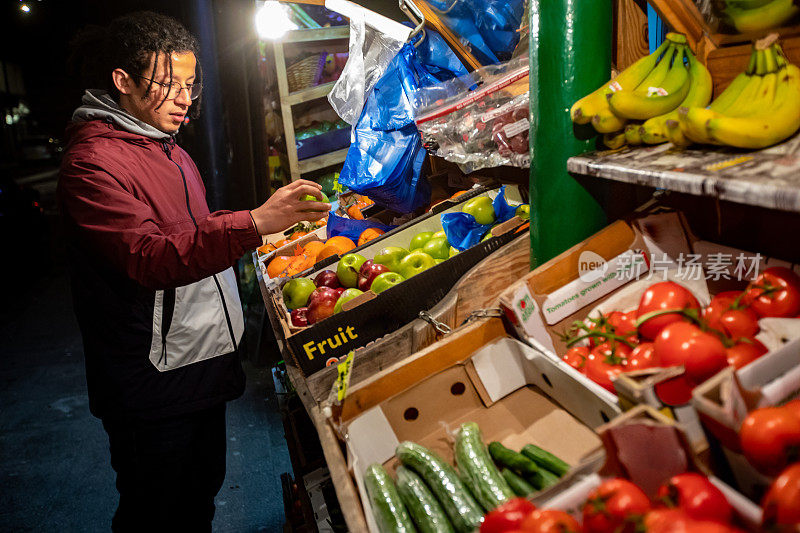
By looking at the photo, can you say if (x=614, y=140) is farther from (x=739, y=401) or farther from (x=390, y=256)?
(x=390, y=256)

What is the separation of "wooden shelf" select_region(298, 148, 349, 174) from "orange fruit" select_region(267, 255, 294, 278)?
1.96 metres

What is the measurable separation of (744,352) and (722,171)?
0.42m

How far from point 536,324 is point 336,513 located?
1.12 meters

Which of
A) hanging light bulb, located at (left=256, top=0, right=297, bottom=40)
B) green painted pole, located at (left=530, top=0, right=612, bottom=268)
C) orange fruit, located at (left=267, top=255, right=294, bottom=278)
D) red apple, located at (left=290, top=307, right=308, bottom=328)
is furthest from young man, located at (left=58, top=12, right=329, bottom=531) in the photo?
hanging light bulb, located at (left=256, top=0, right=297, bottom=40)

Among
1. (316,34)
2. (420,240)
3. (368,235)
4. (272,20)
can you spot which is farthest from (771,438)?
(316,34)

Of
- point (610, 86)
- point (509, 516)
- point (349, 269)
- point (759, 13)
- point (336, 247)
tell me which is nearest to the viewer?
point (509, 516)

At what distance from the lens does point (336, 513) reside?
212 centimetres

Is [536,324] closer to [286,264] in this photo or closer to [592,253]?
[592,253]

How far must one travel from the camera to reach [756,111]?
1.31 m

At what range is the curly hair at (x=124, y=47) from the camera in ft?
7.79

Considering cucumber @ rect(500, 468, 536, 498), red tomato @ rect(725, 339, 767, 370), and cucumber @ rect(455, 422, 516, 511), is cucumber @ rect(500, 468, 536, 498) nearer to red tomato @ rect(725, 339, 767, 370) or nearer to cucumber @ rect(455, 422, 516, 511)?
cucumber @ rect(455, 422, 516, 511)

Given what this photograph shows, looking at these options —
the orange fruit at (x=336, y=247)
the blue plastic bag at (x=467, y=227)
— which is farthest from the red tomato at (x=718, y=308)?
the orange fruit at (x=336, y=247)

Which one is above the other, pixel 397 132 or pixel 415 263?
pixel 397 132

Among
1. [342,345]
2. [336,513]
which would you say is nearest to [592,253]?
[342,345]
